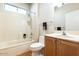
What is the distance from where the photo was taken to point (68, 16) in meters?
2.24

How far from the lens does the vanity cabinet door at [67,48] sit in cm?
136

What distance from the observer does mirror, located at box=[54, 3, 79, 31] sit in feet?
6.58

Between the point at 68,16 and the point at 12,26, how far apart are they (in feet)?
4.73

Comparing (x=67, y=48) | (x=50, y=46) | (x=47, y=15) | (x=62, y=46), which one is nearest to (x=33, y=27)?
(x=47, y=15)

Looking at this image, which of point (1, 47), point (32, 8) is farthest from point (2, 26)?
point (32, 8)

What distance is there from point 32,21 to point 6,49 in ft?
3.14

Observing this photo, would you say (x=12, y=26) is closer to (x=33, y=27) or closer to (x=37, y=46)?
(x=33, y=27)

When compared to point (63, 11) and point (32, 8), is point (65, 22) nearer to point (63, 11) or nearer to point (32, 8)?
point (63, 11)

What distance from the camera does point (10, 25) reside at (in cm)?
→ 247

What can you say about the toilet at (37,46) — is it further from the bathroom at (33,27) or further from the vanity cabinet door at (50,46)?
the vanity cabinet door at (50,46)

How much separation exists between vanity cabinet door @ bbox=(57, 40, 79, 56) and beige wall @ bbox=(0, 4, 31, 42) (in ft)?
2.93

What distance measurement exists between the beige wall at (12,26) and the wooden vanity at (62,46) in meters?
0.61

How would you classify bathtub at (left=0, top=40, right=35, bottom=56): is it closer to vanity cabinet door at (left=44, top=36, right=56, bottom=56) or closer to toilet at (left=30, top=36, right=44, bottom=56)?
toilet at (left=30, top=36, right=44, bottom=56)

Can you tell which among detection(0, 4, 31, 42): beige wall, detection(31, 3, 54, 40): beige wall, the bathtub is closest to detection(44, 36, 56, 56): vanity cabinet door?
detection(31, 3, 54, 40): beige wall
